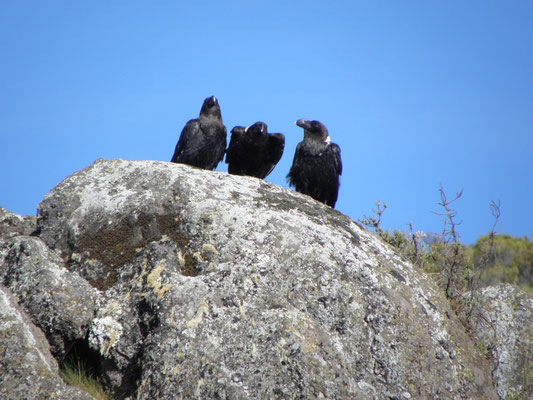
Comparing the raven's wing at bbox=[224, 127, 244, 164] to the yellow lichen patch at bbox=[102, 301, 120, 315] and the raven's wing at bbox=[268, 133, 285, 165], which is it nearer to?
the raven's wing at bbox=[268, 133, 285, 165]

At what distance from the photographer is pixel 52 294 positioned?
13.8ft

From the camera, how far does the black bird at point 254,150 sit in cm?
852

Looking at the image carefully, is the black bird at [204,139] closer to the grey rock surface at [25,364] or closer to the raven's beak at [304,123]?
the raven's beak at [304,123]

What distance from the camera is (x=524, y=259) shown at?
15500 mm

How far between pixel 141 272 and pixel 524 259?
1378 centimetres

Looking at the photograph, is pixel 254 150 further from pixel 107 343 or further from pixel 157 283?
pixel 107 343

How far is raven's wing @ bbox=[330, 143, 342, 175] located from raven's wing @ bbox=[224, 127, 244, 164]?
147cm

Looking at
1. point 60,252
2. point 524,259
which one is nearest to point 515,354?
point 60,252

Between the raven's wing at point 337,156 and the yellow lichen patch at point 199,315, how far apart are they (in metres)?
4.51

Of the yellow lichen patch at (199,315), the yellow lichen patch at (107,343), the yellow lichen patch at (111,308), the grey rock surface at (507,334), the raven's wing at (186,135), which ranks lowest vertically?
the yellow lichen patch at (107,343)

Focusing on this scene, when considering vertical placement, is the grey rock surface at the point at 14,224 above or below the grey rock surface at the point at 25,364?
above

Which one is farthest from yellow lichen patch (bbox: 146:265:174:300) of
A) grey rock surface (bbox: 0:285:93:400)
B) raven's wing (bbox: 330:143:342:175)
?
raven's wing (bbox: 330:143:342:175)

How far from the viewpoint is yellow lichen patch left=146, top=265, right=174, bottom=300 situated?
13.4 ft

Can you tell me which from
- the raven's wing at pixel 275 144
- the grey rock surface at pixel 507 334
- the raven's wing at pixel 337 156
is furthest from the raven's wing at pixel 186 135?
the grey rock surface at pixel 507 334
